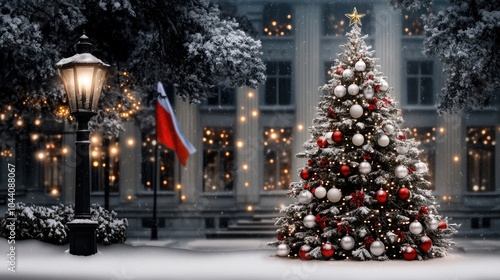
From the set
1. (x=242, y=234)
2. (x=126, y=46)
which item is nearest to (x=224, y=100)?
(x=242, y=234)

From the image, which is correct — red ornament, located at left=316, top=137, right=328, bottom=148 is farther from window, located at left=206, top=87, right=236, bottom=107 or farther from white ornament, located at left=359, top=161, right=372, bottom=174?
window, located at left=206, top=87, right=236, bottom=107

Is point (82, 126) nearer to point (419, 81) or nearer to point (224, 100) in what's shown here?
point (224, 100)

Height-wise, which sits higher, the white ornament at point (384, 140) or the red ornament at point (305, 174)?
the white ornament at point (384, 140)

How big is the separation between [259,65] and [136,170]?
61.4 feet

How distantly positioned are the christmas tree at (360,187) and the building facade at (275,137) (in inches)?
822

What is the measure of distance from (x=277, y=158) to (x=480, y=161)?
8527 millimetres

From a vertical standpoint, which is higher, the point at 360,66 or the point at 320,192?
the point at 360,66

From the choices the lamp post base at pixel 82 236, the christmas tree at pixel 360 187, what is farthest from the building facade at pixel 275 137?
the lamp post base at pixel 82 236

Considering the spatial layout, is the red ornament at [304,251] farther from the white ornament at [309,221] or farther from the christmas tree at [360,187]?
the white ornament at [309,221]

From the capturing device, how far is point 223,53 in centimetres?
2159

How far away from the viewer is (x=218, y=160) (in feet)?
132

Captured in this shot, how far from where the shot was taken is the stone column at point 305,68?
130 ft

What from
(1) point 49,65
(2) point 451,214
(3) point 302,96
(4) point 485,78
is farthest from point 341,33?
(1) point 49,65

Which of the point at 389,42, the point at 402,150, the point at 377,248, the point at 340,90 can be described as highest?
the point at 389,42
